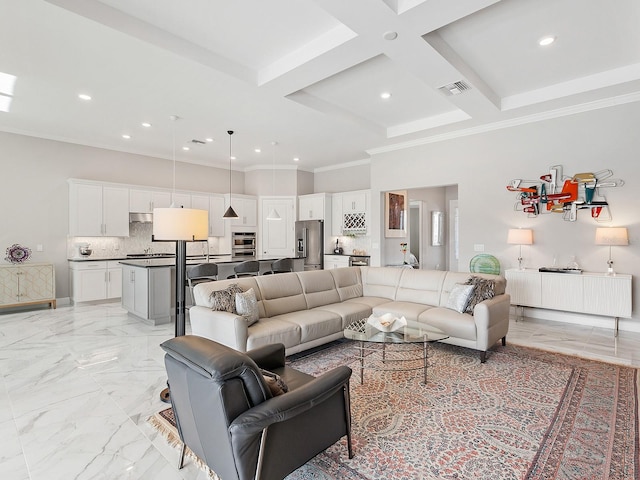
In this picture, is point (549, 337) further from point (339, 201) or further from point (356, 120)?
point (339, 201)

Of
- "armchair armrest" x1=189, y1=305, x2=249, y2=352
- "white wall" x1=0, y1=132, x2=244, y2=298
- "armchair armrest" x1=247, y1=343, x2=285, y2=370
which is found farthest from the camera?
"white wall" x1=0, y1=132, x2=244, y2=298

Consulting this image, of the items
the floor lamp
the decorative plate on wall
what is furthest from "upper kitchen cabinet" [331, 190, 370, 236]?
the decorative plate on wall

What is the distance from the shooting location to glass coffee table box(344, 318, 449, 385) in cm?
300

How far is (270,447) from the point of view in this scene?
1576 millimetres

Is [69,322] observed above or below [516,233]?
below

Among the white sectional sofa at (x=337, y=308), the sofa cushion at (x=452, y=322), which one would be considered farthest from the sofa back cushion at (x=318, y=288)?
the sofa cushion at (x=452, y=322)

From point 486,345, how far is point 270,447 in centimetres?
266

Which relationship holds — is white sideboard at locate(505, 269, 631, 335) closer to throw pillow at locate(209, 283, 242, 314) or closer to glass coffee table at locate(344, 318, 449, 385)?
glass coffee table at locate(344, 318, 449, 385)

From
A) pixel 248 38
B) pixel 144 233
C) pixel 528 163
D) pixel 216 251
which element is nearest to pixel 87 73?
pixel 248 38

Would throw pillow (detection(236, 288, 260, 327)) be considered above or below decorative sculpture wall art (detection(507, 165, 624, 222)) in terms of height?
below

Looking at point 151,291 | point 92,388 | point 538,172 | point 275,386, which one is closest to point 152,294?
point 151,291

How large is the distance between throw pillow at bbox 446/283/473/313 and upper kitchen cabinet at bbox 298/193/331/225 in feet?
15.9

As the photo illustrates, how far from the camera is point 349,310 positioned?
4133 millimetres

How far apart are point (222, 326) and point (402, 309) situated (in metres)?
2.06
